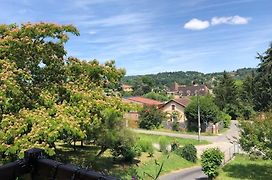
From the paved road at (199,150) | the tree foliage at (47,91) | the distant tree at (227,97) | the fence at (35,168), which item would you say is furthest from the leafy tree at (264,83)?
the fence at (35,168)

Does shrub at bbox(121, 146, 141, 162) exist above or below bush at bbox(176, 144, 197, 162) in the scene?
above

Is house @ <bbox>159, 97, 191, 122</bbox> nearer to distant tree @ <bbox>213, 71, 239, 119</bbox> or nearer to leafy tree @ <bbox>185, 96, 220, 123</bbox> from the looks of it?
leafy tree @ <bbox>185, 96, 220, 123</bbox>

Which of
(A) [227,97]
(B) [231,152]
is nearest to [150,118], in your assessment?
(B) [231,152]

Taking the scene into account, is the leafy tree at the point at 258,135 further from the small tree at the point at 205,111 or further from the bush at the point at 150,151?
the small tree at the point at 205,111

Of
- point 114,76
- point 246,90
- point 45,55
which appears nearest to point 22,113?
point 45,55

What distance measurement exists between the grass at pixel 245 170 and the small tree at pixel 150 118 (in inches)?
726

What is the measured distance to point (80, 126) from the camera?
11.0m

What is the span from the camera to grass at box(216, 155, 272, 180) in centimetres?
2185

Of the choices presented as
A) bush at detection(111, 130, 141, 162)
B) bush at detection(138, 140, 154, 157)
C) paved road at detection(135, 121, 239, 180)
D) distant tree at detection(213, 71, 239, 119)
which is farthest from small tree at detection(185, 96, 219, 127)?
bush at detection(111, 130, 141, 162)

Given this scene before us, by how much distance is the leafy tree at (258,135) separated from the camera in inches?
801

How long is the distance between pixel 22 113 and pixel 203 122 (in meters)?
34.5

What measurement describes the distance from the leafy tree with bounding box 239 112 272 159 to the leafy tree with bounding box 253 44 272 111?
26.1 m

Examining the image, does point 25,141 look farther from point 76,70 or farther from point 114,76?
point 114,76

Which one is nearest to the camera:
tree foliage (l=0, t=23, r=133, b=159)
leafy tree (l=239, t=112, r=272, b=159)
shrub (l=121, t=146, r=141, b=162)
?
tree foliage (l=0, t=23, r=133, b=159)
